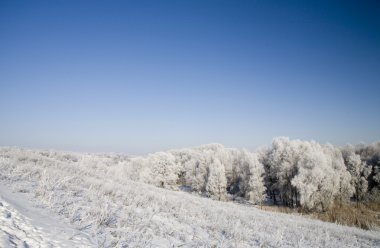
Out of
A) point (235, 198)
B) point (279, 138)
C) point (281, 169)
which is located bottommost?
point (235, 198)

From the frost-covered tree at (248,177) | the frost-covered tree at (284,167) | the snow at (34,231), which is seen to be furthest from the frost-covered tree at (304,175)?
the snow at (34,231)

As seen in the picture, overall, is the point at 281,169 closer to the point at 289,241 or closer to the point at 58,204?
the point at 289,241

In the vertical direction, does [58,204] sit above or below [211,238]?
above

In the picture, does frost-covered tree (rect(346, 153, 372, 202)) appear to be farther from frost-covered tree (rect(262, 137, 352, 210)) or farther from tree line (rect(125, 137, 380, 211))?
frost-covered tree (rect(262, 137, 352, 210))

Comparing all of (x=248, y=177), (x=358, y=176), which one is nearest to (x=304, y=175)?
(x=248, y=177)

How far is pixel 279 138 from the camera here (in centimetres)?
7169

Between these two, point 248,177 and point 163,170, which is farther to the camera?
point 163,170

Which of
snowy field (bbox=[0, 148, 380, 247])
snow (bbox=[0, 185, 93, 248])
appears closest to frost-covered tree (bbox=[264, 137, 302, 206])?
snowy field (bbox=[0, 148, 380, 247])

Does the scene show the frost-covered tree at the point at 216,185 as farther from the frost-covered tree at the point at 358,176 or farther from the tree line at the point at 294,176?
the frost-covered tree at the point at 358,176

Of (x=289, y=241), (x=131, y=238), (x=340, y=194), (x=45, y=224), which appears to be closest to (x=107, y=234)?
(x=131, y=238)

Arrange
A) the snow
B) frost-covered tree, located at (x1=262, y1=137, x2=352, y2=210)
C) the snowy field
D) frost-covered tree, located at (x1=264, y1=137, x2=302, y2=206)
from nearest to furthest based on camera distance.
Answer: the snow
the snowy field
frost-covered tree, located at (x1=262, y1=137, x2=352, y2=210)
frost-covered tree, located at (x1=264, y1=137, x2=302, y2=206)

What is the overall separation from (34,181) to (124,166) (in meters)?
99.3

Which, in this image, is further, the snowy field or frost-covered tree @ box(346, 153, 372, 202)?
frost-covered tree @ box(346, 153, 372, 202)

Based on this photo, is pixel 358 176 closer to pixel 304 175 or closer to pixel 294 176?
pixel 294 176
